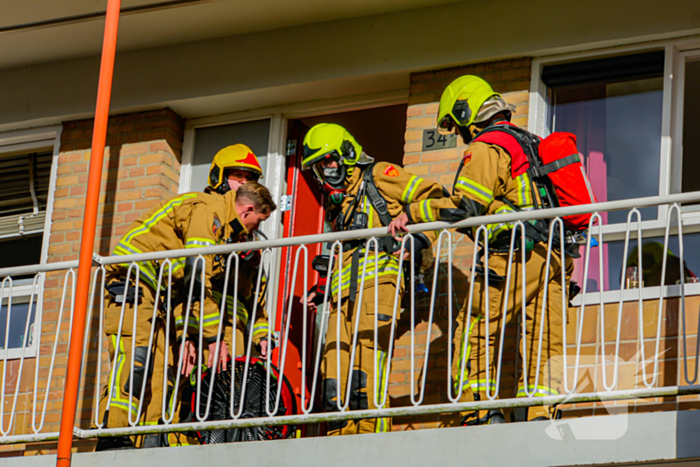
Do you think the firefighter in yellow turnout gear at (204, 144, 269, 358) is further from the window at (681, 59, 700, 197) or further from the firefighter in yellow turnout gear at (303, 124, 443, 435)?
the window at (681, 59, 700, 197)

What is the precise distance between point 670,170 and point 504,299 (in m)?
1.86

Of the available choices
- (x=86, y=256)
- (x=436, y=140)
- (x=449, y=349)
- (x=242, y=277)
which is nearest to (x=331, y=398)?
(x=449, y=349)

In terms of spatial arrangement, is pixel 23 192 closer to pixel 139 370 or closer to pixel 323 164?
pixel 139 370

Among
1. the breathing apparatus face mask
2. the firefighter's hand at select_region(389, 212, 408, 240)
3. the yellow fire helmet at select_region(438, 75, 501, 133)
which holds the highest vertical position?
the yellow fire helmet at select_region(438, 75, 501, 133)

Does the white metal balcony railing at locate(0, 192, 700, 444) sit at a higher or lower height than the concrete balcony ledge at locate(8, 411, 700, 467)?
higher

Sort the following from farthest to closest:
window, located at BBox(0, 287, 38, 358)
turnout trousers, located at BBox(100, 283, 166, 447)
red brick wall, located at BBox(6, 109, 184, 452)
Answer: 1. window, located at BBox(0, 287, 38, 358)
2. red brick wall, located at BBox(6, 109, 184, 452)
3. turnout trousers, located at BBox(100, 283, 166, 447)

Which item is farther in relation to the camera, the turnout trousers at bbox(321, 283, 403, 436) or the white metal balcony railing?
the turnout trousers at bbox(321, 283, 403, 436)

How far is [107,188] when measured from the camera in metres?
8.90

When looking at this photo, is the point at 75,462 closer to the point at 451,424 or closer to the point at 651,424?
the point at 451,424

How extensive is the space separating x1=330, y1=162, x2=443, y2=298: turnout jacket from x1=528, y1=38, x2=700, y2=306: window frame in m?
1.18

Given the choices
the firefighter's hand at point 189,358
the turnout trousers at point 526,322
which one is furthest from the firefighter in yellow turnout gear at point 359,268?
the firefighter's hand at point 189,358

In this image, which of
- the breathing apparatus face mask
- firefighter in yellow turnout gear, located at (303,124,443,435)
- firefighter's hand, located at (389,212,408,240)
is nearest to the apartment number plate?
firefighter in yellow turnout gear, located at (303,124,443,435)

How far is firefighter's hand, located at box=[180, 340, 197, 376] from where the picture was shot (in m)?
7.07

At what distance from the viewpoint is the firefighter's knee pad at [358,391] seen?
21.3 ft
